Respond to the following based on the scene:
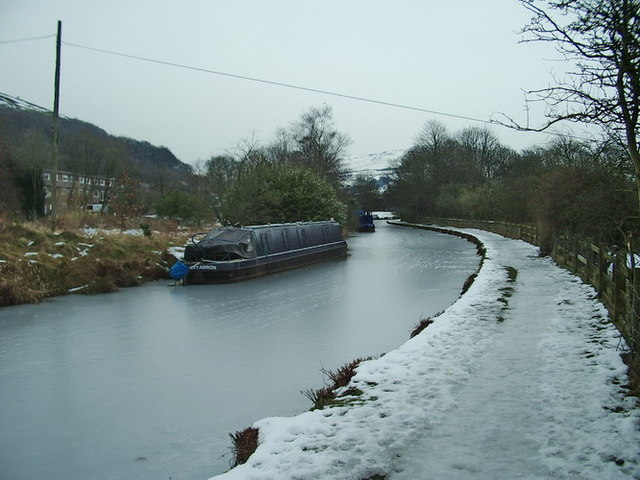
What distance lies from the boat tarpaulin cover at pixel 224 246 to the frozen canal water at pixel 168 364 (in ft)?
4.60

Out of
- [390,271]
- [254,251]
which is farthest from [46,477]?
[390,271]

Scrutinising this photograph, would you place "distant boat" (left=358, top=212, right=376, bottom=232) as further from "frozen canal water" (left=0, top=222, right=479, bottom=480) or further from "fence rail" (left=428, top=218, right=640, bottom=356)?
"frozen canal water" (left=0, top=222, right=479, bottom=480)

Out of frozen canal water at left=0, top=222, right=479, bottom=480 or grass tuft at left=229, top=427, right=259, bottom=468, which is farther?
frozen canal water at left=0, top=222, right=479, bottom=480

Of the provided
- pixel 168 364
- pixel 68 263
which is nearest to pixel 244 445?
pixel 168 364

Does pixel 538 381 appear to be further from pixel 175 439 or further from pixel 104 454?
pixel 104 454

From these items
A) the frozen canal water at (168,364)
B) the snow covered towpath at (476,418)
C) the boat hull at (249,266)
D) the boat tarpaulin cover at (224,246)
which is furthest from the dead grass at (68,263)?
the snow covered towpath at (476,418)

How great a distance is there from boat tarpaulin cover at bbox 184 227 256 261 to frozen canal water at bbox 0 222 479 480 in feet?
4.60

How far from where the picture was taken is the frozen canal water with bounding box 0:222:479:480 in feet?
13.6

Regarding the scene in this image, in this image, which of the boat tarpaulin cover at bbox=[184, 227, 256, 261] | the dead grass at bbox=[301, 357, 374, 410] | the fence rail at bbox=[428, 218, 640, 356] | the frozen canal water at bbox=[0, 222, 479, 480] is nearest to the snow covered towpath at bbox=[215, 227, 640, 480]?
the dead grass at bbox=[301, 357, 374, 410]

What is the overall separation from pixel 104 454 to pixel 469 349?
3.57m

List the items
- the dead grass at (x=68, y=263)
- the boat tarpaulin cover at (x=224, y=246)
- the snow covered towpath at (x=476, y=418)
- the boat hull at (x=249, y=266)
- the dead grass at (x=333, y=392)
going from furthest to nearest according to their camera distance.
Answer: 1. the boat tarpaulin cover at (x=224, y=246)
2. the boat hull at (x=249, y=266)
3. the dead grass at (x=68, y=263)
4. the dead grass at (x=333, y=392)
5. the snow covered towpath at (x=476, y=418)

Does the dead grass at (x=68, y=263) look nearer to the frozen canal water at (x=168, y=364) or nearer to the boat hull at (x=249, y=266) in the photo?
the frozen canal water at (x=168, y=364)

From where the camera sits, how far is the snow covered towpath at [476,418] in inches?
122

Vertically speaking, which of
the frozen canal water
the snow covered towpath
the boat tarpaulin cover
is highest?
the boat tarpaulin cover
